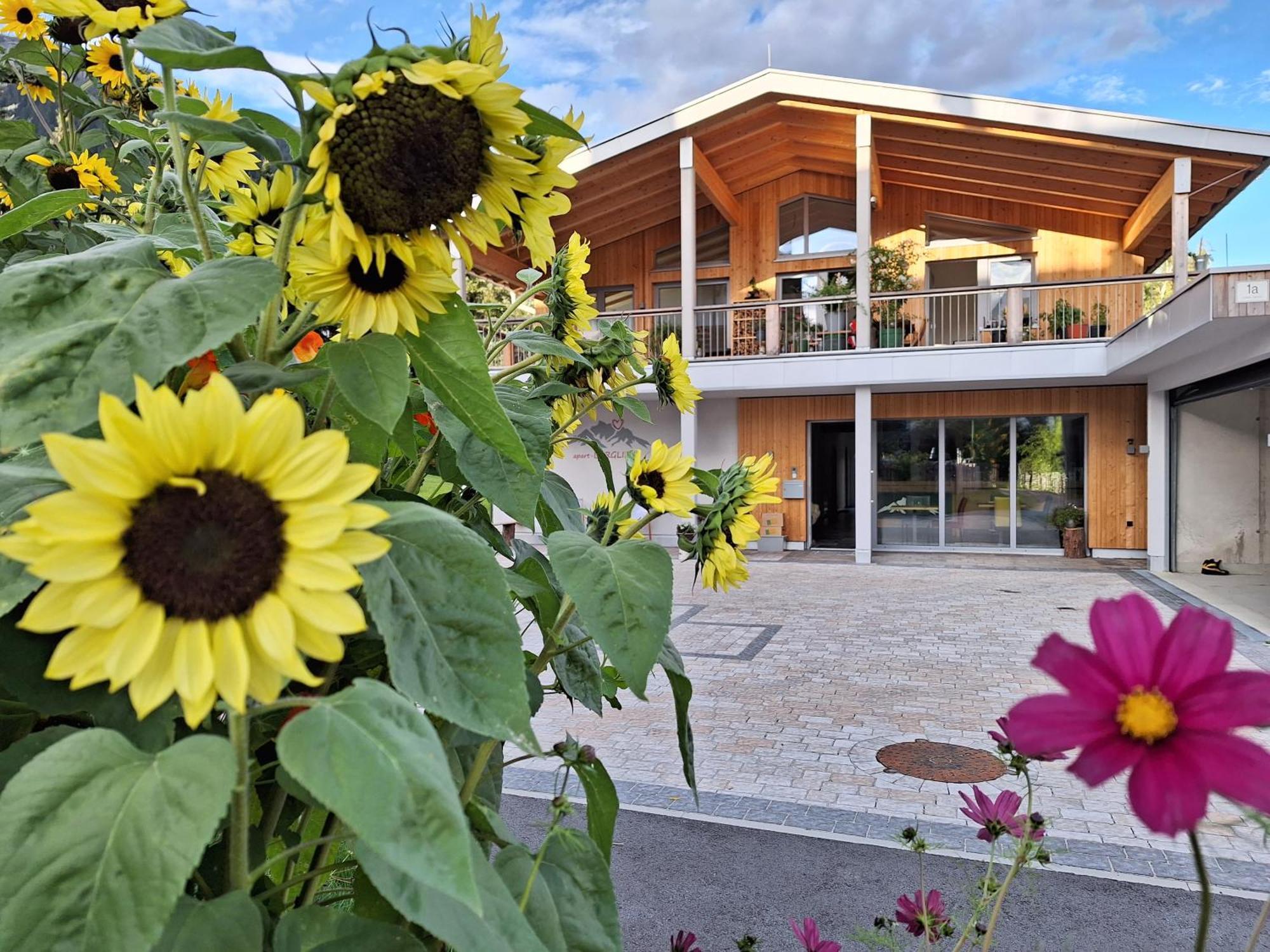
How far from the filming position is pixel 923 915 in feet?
4.22

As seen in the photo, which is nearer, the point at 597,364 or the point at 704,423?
the point at 597,364

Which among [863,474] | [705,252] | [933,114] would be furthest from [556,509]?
[705,252]

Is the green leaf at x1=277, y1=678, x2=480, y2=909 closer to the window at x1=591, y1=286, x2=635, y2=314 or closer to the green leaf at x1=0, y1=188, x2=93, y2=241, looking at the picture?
the green leaf at x1=0, y1=188, x2=93, y2=241

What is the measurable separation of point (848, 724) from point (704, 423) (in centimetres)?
1063

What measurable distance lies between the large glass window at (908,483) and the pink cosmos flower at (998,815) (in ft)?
46.6

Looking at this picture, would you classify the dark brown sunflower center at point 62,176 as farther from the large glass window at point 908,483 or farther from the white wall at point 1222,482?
the large glass window at point 908,483

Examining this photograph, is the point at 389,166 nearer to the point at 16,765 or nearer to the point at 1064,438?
the point at 16,765

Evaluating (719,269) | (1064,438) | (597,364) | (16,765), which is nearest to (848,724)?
(597,364)

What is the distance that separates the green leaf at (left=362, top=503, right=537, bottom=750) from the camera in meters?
0.48

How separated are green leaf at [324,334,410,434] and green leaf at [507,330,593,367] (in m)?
0.37

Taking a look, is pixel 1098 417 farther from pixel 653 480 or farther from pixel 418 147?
pixel 418 147

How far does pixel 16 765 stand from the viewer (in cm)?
52

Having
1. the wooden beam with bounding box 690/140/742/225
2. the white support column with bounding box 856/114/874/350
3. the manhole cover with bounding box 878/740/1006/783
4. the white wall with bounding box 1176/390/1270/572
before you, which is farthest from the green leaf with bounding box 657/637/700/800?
the white wall with bounding box 1176/390/1270/572

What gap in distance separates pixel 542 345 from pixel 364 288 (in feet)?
1.34
